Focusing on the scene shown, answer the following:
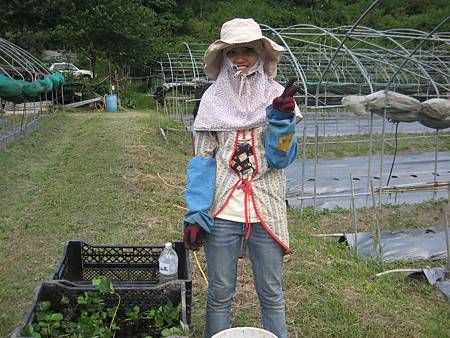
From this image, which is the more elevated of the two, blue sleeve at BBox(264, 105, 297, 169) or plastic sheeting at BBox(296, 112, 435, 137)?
blue sleeve at BBox(264, 105, 297, 169)

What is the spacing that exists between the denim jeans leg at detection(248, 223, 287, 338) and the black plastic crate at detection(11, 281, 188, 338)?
0.36 meters

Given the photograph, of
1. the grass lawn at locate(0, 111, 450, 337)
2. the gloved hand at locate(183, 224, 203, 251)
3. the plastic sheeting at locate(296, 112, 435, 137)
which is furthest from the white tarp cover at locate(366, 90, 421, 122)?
the plastic sheeting at locate(296, 112, 435, 137)

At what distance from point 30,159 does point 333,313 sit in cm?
638

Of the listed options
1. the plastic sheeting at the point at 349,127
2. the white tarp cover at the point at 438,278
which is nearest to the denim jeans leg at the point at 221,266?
the white tarp cover at the point at 438,278

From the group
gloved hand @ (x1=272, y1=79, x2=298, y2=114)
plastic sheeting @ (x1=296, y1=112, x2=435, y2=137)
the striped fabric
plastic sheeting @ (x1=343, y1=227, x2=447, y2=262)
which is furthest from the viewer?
plastic sheeting @ (x1=296, y1=112, x2=435, y2=137)

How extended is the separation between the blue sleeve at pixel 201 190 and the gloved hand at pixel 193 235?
0.9 inches

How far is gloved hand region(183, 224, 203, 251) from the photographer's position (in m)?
2.14

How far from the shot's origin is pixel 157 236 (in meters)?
4.43

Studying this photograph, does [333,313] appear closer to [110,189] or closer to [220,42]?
[220,42]

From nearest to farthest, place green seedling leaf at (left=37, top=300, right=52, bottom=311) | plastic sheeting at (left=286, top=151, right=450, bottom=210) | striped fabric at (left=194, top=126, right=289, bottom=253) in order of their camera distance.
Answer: green seedling leaf at (left=37, top=300, right=52, bottom=311) → striped fabric at (left=194, top=126, right=289, bottom=253) → plastic sheeting at (left=286, top=151, right=450, bottom=210)

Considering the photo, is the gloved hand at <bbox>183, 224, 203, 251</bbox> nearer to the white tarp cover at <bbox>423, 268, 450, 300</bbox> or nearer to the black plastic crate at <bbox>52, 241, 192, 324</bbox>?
the black plastic crate at <bbox>52, 241, 192, 324</bbox>

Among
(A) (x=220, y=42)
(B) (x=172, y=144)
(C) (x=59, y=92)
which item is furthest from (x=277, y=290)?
(C) (x=59, y=92)

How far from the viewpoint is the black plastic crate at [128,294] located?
2199 mm

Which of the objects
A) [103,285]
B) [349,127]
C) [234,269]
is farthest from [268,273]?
[349,127]
